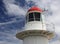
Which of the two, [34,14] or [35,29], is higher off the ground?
[34,14]

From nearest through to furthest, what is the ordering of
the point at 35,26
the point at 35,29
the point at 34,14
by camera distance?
the point at 35,29, the point at 35,26, the point at 34,14

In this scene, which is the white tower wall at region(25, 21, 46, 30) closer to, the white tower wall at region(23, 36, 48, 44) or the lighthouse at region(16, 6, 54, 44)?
the lighthouse at region(16, 6, 54, 44)

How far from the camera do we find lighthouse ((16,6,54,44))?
21141 millimetres

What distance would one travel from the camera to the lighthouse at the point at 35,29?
21.1 metres

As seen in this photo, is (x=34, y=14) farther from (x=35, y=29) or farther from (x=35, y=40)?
(x=35, y=40)

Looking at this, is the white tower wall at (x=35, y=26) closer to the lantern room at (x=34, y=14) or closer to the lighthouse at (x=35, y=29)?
the lighthouse at (x=35, y=29)

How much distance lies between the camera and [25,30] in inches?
835

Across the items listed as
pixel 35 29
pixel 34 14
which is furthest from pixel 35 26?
pixel 34 14

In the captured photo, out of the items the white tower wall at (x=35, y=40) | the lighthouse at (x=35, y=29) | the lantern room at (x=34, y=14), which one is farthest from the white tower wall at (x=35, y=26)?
the white tower wall at (x=35, y=40)

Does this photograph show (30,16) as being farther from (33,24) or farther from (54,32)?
(54,32)


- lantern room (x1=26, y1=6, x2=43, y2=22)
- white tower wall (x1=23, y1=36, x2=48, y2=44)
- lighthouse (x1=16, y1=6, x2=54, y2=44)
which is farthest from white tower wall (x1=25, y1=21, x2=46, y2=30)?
white tower wall (x1=23, y1=36, x2=48, y2=44)

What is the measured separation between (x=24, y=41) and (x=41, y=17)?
318cm

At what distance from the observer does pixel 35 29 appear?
20953mm

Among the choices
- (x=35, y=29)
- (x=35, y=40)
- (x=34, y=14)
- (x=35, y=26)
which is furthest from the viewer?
(x=34, y=14)
